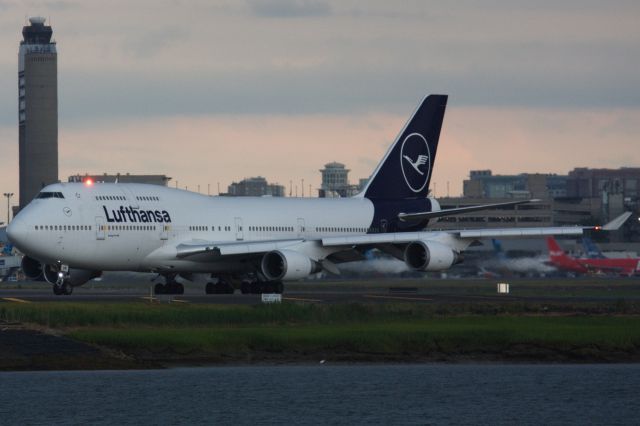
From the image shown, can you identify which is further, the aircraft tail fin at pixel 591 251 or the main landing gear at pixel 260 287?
the aircraft tail fin at pixel 591 251

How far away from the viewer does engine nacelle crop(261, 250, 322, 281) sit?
70312 millimetres

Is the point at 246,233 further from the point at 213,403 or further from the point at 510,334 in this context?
the point at 213,403

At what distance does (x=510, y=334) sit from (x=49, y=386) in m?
17.0

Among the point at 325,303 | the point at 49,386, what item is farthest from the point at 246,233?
the point at 49,386

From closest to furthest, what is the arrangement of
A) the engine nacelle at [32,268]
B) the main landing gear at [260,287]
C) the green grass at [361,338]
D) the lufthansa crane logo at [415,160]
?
the green grass at [361,338], the main landing gear at [260,287], the engine nacelle at [32,268], the lufthansa crane logo at [415,160]

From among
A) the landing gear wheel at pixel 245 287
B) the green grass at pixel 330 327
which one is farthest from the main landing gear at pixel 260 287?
the green grass at pixel 330 327

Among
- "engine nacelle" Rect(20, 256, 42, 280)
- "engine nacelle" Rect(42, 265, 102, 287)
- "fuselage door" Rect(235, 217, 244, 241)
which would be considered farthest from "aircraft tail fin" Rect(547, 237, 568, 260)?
"engine nacelle" Rect(20, 256, 42, 280)

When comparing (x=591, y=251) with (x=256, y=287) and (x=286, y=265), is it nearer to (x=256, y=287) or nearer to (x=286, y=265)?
(x=256, y=287)

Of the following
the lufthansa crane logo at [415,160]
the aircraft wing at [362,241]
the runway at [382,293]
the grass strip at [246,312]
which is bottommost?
the grass strip at [246,312]

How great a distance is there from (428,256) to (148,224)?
14.1 m

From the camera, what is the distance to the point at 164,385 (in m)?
48.7

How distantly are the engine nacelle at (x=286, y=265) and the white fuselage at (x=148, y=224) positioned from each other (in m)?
1.92

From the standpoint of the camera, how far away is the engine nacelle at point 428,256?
72.6 m

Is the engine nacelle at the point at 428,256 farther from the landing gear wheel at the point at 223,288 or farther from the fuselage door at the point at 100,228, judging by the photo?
the fuselage door at the point at 100,228
